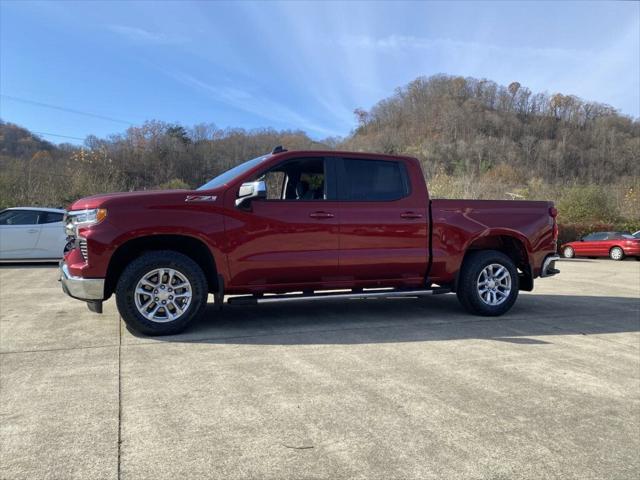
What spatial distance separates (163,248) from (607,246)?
20657 mm

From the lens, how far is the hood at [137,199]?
4.66 metres

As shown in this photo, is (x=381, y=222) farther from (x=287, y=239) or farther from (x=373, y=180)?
(x=287, y=239)

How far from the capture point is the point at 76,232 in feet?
15.6

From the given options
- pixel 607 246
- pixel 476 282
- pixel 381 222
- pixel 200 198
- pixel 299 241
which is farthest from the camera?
pixel 607 246

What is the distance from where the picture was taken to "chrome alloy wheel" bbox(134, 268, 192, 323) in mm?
4738

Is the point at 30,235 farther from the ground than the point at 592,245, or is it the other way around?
the point at 30,235

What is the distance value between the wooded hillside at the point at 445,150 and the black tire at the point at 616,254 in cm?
1137

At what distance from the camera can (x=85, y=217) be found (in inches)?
184

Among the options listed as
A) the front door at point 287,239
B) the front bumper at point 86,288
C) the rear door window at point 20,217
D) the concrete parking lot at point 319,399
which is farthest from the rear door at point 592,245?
the front bumper at point 86,288

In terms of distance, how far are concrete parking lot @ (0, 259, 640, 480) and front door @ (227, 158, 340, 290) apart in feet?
1.85

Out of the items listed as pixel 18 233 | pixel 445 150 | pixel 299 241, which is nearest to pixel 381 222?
pixel 299 241

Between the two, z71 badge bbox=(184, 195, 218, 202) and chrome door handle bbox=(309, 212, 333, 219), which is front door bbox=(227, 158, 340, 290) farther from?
z71 badge bbox=(184, 195, 218, 202)

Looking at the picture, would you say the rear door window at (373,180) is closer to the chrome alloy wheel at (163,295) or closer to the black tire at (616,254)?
the chrome alloy wheel at (163,295)

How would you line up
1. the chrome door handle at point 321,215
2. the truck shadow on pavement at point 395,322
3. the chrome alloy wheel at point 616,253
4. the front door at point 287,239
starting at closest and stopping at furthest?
1. the truck shadow on pavement at point 395,322
2. the front door at point 287,239
3. the chrome door handle at point 321,215
4. the chrome alloy wheel at point 616,253
